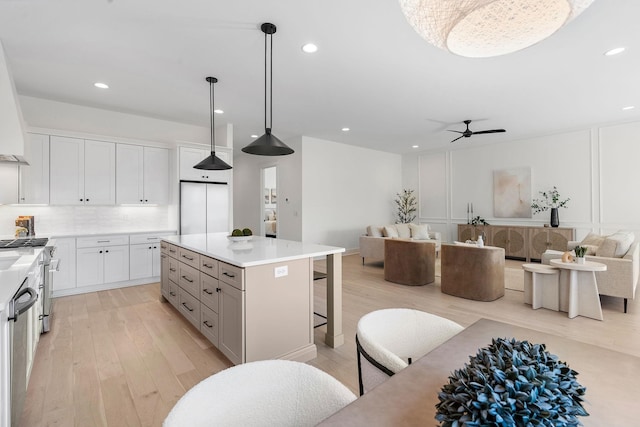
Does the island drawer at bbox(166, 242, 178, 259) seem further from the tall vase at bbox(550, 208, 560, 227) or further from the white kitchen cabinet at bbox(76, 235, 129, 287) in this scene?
the tall vase at bbox(550, 208, 560, 227)

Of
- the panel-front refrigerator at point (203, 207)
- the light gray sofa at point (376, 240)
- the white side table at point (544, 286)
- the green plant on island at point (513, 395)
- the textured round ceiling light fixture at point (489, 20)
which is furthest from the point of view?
the light gray sofa at point (376, 240)

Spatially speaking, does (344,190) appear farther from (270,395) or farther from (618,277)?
(270,395)

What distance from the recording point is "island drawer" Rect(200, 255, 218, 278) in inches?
97.3

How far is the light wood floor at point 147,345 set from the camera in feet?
6.33

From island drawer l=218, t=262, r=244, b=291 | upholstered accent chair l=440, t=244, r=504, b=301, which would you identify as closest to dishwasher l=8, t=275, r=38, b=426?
island drawer l=218, t=262, r=244, b=291

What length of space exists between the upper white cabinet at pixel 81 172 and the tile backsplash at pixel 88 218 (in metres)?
0.30

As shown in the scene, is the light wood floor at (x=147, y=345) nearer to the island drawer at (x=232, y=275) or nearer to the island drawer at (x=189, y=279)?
the island drawer at (x=189, y=279)

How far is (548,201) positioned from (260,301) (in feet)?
23.9


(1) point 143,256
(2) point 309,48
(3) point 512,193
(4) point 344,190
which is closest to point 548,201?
(3) point 512,193

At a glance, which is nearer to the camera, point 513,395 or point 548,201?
point 513,395

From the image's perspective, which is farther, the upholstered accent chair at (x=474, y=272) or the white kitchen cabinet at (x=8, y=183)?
the upholstered accent chair at (x=474, y=272)

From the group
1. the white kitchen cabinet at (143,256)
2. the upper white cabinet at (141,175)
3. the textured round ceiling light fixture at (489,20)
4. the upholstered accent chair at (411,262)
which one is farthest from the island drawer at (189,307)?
the upholstered accent chair at (411,262)

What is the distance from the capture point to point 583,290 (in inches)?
132

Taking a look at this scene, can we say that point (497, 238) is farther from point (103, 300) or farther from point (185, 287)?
point (103, 300)
